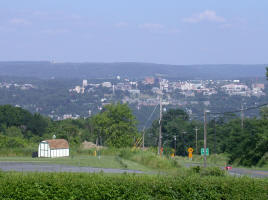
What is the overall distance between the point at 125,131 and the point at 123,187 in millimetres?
69850

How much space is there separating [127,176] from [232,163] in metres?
48.7

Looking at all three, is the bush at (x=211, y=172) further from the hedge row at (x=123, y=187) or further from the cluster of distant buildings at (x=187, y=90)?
the cluster of distant buildings at (x=187, y=90)

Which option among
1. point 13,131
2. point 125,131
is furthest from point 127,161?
point 13,131

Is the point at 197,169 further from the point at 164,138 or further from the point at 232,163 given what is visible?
the point at 164,138

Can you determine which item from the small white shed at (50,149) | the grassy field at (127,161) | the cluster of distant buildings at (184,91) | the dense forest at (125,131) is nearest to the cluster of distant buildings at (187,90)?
the cluster of distant buildings at (184,91)

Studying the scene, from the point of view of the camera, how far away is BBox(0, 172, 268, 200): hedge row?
1738 centimetres

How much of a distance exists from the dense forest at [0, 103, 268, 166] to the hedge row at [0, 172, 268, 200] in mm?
45730

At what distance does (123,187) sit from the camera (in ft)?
57.7

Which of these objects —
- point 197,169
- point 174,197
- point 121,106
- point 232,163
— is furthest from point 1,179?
point 121,106

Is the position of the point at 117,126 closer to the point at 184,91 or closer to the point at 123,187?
the point at 123,187

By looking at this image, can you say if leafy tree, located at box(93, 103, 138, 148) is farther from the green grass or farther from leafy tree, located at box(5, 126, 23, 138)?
the green grass

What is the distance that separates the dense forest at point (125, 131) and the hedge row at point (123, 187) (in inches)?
1800

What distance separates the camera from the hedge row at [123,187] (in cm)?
1738

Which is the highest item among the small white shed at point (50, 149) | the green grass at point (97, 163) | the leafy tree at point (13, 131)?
the green grass at point (97, 163)
